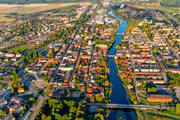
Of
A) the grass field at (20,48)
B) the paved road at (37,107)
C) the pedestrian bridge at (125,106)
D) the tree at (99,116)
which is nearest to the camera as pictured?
the tree at (99,116)

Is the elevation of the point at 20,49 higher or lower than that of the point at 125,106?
higher

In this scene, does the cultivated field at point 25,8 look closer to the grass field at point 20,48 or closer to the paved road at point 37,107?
the grass field at point 20,48

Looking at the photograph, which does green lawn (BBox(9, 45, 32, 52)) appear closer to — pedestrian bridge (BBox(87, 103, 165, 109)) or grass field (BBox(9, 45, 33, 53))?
grass field (BBox(9, 45, 33, 53))

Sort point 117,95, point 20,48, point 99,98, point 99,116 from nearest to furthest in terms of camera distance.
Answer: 1. point 99,116
2. point 99,98
3. point 117,95
4. point 20,48

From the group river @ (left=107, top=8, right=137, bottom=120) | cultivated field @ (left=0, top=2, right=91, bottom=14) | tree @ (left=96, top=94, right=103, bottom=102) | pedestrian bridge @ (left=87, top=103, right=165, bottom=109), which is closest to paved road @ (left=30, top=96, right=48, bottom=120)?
pedestrian bridge @ (left=87, top=103, right=165, bottom=109)

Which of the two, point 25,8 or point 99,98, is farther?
point 25,8

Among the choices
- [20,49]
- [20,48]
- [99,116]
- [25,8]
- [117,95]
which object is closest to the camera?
[99,116]

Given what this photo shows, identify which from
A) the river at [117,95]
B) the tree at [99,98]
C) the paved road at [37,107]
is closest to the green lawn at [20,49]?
the paved road at [37,107]

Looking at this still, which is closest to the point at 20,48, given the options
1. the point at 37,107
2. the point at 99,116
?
the point at 37,107

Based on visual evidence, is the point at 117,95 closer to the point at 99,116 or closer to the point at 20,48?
the point at 99,116

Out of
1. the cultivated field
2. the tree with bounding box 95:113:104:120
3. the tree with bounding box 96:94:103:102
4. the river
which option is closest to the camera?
the tree with bounding box 95:113:104:120

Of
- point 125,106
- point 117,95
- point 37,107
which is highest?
point 117,95
